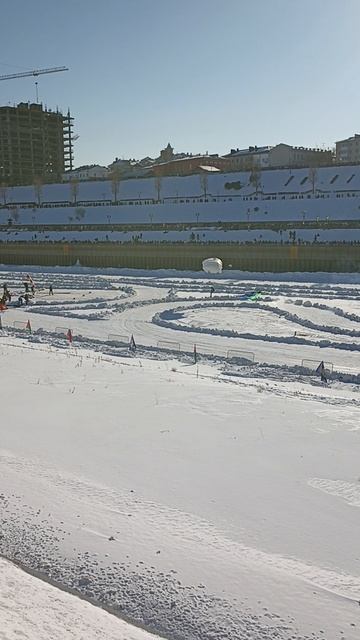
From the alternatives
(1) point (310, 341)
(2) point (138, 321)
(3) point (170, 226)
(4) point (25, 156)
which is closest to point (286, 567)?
(1) point (310, 341)

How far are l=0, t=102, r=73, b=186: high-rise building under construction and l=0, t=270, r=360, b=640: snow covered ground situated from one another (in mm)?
151685

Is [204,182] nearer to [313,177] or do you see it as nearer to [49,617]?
[313,177]

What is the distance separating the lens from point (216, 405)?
52.6 feet

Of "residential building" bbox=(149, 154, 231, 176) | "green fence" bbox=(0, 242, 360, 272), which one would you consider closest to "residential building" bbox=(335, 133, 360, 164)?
"residential building" bbox=(149, 154, 231, 176)

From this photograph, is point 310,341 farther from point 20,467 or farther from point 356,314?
point 20,467

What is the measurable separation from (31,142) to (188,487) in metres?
175

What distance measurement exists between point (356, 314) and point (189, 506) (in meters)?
24.2

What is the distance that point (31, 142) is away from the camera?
173 meters

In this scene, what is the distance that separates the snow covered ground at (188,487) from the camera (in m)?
7.81

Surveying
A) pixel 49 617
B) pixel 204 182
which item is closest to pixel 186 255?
pixel 204 182

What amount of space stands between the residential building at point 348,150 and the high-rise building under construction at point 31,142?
73.8 m

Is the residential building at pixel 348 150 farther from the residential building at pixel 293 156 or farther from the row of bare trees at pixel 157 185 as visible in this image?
the row of bare trees at pixel 157 185

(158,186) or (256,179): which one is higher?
(256,179)

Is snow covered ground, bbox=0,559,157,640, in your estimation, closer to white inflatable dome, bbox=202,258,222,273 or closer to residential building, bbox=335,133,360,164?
white inflatable dome, bbox=202,258,222,273
